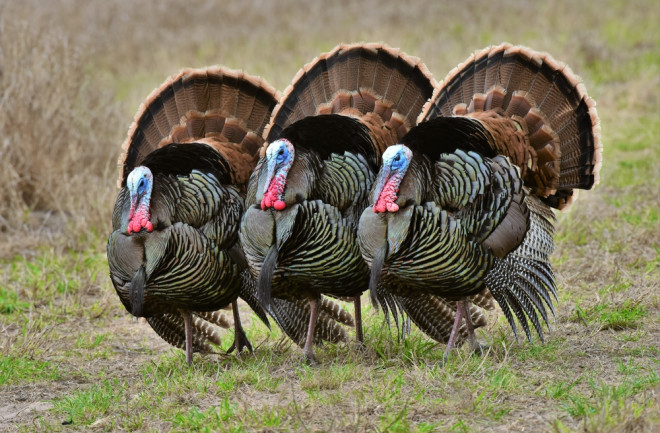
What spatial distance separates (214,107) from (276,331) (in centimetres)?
139

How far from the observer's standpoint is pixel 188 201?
15.2 feet

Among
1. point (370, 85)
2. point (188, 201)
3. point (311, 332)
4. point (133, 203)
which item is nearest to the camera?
point (133, 203)

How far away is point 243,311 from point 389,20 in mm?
8224

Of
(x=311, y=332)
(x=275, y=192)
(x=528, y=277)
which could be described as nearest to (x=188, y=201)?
(x=275, y=192)

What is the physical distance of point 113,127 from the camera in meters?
8.38

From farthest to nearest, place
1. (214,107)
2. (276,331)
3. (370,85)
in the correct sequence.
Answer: (276,331) < (214,107) < (370,85)

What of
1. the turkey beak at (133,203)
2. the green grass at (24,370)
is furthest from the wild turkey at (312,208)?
the green grass at (24,370)

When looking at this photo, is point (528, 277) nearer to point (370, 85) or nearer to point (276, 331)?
point (370, 85)

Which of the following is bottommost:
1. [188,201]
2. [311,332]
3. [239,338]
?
[239,338]

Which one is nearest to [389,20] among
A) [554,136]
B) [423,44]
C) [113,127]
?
[423,44]

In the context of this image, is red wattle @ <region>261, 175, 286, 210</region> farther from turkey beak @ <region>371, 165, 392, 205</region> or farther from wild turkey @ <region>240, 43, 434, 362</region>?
turkey beak @ <region>371, 165, 392, 205</region>

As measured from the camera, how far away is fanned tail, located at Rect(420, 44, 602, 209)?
497 cm

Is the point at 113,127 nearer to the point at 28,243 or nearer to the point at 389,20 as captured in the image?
the point at 28,243

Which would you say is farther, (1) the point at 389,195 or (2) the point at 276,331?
(2) the point at 276,331
